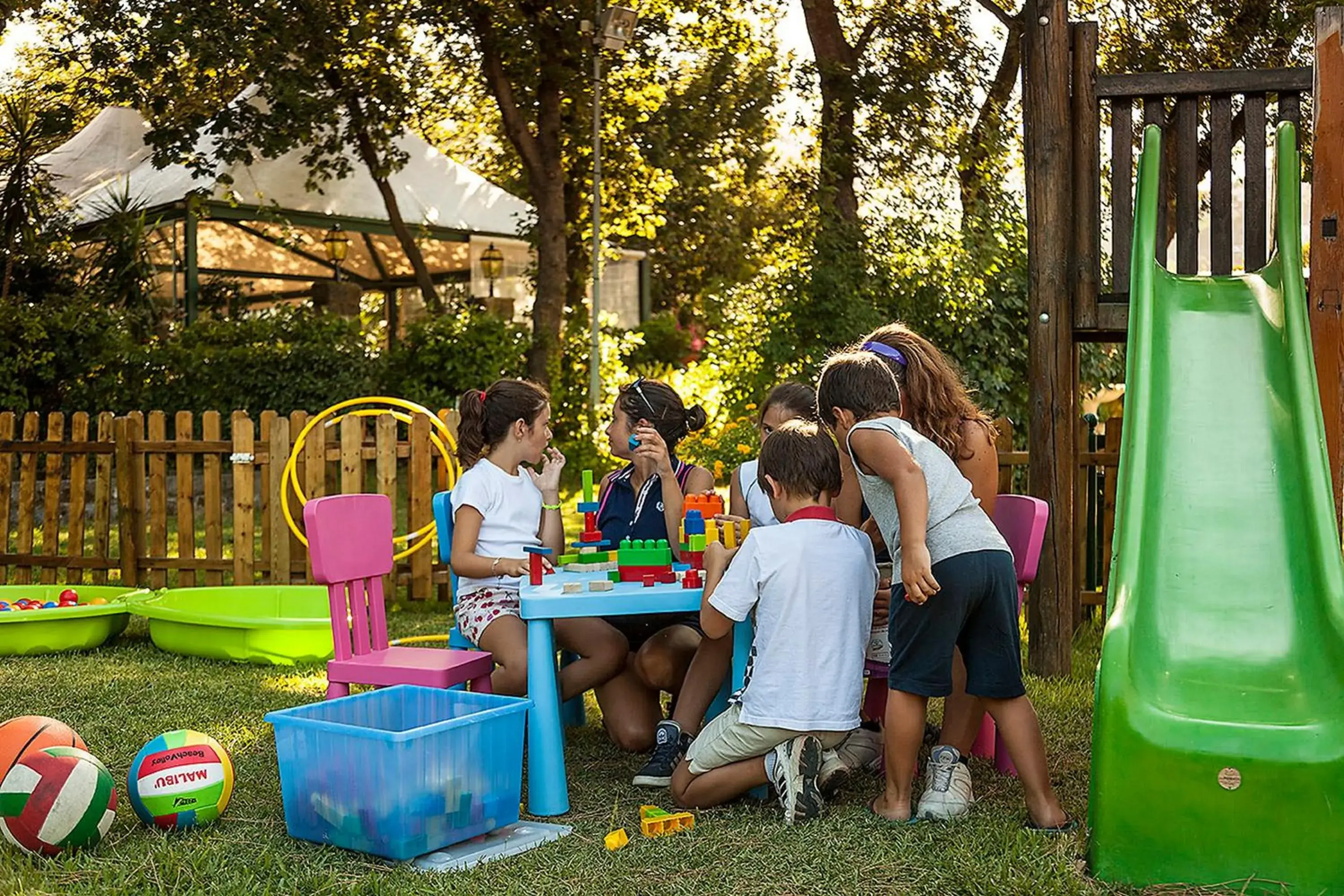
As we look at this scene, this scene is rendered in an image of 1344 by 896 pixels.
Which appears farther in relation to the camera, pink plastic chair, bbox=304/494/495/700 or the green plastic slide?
pink plastic chair, bbox=304/494/495/700

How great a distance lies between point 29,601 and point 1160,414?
6.32 metres

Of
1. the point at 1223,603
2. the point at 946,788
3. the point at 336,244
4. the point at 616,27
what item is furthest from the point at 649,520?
the point at 336,244

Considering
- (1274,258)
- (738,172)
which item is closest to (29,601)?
(1274,258)

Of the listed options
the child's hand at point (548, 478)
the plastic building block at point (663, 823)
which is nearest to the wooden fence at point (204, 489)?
the child's hand at point (548, 478)

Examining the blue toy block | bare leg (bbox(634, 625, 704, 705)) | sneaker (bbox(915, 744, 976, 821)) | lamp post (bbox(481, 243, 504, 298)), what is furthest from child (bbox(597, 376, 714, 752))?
lamp post (bbox(481, 243, 504, 298))

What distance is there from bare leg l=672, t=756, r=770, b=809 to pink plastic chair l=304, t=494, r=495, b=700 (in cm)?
90

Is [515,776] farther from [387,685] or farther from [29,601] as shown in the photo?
[29,601]

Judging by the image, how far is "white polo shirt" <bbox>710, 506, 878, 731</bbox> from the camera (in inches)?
163

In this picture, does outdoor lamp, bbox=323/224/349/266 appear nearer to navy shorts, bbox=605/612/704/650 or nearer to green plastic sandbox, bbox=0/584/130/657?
Answer: green plastic sandbox, bbox=0/584/130/657

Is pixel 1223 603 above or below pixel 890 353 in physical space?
below

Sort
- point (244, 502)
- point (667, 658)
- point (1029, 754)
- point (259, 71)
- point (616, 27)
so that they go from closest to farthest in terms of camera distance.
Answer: point (1029, 754)
point (667, 658)
point (244, 502)
point (259, 71)
point (616, 27)

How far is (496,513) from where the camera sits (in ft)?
17.0

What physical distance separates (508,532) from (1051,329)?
2803 mm

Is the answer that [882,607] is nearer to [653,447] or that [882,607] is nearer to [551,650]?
[653,447]
